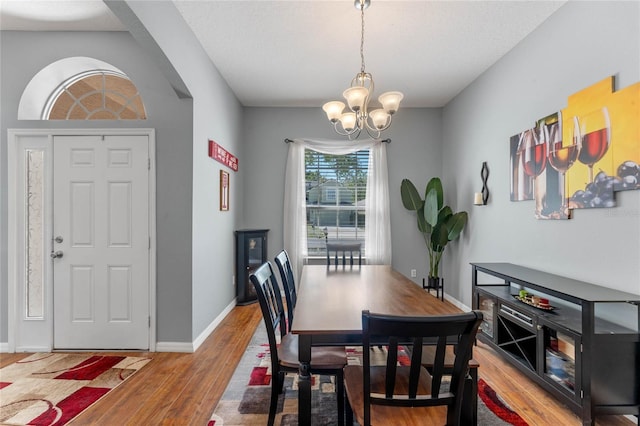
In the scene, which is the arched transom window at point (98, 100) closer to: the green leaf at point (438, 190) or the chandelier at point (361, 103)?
the chandelier at point (361, 103)

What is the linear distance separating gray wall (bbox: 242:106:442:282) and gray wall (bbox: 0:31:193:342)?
2.07 meters

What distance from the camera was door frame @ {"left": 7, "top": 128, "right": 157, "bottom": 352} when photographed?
2.95 m

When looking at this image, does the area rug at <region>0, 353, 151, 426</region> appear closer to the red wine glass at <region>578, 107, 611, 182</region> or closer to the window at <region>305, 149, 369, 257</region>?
the window at <region>305, 149, 369, 257</region>

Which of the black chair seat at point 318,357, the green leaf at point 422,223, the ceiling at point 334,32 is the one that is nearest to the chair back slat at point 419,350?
the black chair seat at point 318,357

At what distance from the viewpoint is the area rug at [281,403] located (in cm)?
199

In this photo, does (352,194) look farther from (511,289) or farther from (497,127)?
(511,289)

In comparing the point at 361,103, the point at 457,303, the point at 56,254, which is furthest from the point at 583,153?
the point at 56,254

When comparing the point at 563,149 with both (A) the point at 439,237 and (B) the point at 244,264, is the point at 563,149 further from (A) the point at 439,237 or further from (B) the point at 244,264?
(B) the point at 244,264

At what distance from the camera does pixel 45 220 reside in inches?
116

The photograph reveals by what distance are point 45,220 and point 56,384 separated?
1439mm

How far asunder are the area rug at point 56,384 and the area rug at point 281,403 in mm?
919

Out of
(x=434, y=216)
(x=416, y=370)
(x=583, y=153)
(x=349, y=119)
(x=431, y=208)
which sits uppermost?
(x=349, y=119)

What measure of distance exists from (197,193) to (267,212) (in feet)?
6.53

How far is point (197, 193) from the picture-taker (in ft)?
10.2
